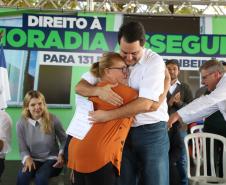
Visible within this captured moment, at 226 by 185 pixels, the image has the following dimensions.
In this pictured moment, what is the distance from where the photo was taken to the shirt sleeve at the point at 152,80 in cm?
192

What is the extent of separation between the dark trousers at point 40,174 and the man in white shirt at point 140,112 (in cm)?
131

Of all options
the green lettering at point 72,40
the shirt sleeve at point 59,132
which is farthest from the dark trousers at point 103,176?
the green lettering at point 72,40

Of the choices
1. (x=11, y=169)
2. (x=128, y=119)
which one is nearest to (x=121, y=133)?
(x=128, y=119)

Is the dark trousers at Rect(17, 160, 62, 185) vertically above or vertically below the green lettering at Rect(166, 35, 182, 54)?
below

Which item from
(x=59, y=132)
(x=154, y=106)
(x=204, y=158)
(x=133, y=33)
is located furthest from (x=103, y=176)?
(x=59, y=132)

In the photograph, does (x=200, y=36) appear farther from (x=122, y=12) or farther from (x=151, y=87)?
(x=151, y=87)

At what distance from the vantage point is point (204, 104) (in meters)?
2.88

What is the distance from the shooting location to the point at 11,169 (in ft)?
15.6

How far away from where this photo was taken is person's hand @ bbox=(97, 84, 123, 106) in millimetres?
1819

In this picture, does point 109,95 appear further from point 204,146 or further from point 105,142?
point 204,146

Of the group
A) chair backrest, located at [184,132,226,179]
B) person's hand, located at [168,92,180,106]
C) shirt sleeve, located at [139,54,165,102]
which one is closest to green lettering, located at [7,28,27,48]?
person's hand, located at [168,92,180,106]

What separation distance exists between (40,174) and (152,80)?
70.1 inches

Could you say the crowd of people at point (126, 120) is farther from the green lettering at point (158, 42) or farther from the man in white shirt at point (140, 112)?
the green lettering at point (158, 42)

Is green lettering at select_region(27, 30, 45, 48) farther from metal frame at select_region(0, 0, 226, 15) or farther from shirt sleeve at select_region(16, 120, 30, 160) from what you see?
shirt sleeve at select_region(16, 120, 30, 160)
